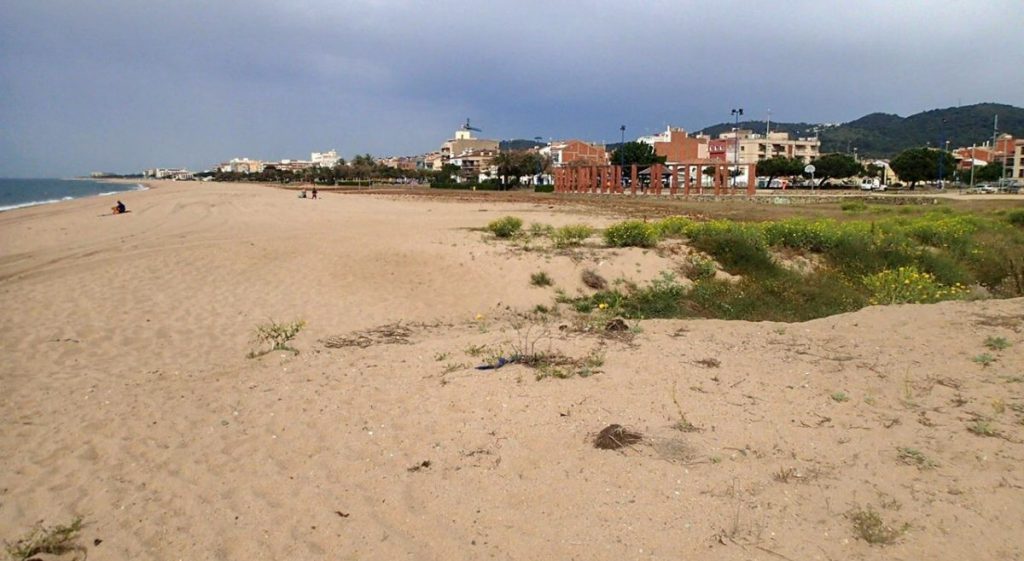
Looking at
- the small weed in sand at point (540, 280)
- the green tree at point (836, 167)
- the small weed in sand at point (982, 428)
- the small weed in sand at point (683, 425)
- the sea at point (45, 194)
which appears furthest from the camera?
the green tree at point (836, 167)

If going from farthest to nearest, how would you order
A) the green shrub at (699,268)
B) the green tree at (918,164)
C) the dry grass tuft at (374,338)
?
1. the green tree at (918,164)
2. the green shrub at (699,268)
3. the dry grass tuft at (374,338)

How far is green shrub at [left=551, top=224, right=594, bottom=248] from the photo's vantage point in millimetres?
14305

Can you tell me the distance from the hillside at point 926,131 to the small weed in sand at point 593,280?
16598 cm

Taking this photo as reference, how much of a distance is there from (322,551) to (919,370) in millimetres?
5118

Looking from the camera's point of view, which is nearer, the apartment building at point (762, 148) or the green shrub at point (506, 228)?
the green shrub at point (506, 228)

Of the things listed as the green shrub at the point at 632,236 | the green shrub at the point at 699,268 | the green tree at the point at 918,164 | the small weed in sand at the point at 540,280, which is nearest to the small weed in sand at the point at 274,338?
the small weed in sand at the point at 540,280

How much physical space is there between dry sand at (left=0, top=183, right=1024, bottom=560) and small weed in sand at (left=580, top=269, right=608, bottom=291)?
162 inches

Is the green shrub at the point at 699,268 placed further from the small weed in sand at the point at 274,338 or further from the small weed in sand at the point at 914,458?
the small weed in sand at the point at 914,458

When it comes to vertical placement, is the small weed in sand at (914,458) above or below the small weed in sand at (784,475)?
above

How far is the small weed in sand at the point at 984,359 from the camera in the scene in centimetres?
524

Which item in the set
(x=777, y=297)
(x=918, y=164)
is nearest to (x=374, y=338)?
(x=777, y=297)

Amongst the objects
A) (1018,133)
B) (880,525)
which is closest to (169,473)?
(880,525)

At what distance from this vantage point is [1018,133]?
14912cm

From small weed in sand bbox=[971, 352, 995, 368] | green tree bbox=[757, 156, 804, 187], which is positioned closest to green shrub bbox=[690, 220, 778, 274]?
small weed in sand bbox=[971, 352, 995, 368]
